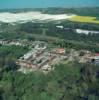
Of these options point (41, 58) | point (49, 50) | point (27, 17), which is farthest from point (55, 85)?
point (27, 17)

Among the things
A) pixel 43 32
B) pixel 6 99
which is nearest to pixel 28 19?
pixel 43 32

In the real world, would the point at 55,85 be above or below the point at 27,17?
above

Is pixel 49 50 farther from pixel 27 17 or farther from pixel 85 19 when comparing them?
pixel 27 17

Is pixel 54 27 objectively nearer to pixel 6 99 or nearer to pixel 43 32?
pixel 43 32

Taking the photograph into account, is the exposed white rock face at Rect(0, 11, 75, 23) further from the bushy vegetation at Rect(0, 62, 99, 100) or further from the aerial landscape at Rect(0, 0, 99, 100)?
the bushy vegetation at Rect(0, 62, 99, 100)

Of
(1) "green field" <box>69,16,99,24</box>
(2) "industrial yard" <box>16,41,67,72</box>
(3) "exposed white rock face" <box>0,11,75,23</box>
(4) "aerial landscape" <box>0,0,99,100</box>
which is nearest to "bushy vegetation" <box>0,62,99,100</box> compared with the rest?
(4) "aerial landscape" <box>0,0,99,100</box>

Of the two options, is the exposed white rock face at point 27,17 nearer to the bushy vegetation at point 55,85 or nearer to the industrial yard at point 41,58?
the industrial yard at point 41,58

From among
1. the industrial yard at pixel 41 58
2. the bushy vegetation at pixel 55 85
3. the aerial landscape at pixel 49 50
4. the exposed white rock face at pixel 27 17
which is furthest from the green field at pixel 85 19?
the bushy vegetation at pixel 55 85
